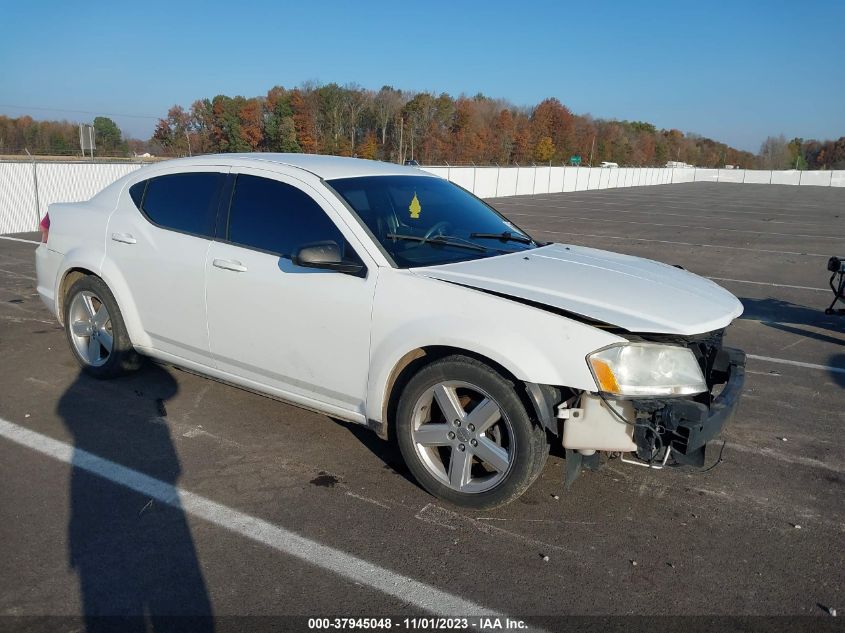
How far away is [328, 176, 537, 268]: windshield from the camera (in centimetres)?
397

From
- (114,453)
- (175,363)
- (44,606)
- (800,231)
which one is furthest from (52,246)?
(800,231)

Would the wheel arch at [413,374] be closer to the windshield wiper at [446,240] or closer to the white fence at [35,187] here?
the windshield wiper at [446,240]

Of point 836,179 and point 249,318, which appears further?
point 836,179

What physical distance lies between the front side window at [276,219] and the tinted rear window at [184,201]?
0.22 metres

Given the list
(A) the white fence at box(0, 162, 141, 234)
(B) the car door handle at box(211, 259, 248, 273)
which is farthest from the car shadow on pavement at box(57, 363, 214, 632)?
(A) the white fence at box(0, 162, 141, 234)

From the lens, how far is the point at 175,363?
4.82 meters

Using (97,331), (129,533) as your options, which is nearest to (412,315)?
(129,533)

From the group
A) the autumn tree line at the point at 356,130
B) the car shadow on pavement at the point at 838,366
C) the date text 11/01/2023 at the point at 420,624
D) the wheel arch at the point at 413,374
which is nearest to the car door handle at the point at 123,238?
the wheel arch at the point at 413,374

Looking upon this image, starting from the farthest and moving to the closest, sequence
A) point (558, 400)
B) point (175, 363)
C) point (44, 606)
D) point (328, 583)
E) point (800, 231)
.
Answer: point (800, 231), point (175, 363), point (558, 400), point (328, 583), point (44, 606)

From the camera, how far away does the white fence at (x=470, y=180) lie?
1455 centimetres

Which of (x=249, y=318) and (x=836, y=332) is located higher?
(x=249, y=318)

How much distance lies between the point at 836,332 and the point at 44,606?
26.1 feet

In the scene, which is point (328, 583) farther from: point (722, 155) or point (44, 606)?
point (722, 155)

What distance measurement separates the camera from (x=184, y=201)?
4715mm
